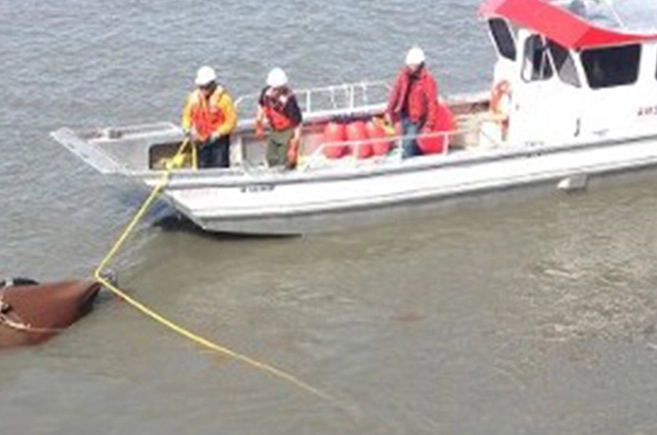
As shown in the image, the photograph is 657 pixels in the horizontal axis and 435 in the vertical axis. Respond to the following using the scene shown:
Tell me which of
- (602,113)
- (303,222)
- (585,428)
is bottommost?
(585,428)

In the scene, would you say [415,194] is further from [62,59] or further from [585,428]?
[62,59]

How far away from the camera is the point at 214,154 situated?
45.8 feet

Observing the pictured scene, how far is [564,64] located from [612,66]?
54cm

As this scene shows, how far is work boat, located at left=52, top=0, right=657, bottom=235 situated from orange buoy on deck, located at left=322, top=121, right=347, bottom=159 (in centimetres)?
2

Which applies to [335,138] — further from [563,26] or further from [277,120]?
[563,26]

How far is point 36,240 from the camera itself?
14.1m

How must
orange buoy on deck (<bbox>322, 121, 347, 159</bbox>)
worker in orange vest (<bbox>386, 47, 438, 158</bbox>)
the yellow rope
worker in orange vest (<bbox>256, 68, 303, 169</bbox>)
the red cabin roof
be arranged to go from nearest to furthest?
the yellow rope
worker in orange vest (<bbox>256, 68, 303, 169</bbox>)
worker in orange vest (<bbox>386, 47, 438, 158</bbox>)
the red cabin roof
orange buoy on deck (<bbox>322, 121, 347, 159</bbox>)

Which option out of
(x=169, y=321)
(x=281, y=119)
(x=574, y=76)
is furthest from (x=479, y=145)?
(x=169, y=321)

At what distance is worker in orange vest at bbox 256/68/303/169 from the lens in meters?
13.7

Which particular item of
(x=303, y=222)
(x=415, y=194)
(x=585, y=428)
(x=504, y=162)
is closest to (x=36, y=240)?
(x=303, y=222)

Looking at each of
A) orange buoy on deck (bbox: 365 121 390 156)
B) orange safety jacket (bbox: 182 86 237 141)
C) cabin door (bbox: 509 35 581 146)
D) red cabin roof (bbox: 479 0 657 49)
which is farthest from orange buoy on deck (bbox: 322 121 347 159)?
red cabin roof (bbox: 479 0 657 49)

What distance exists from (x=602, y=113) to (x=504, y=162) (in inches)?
51.8

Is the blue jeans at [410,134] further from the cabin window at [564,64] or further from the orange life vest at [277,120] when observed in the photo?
the cabin window at [564,64]

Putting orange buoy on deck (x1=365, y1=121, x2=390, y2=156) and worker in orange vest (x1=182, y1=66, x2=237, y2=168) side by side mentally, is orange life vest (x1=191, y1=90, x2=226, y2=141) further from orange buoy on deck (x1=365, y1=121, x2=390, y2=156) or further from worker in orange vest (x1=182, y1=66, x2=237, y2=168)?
orange buoy on deck (x1=365, y1=121, x2=390, y2=156)
